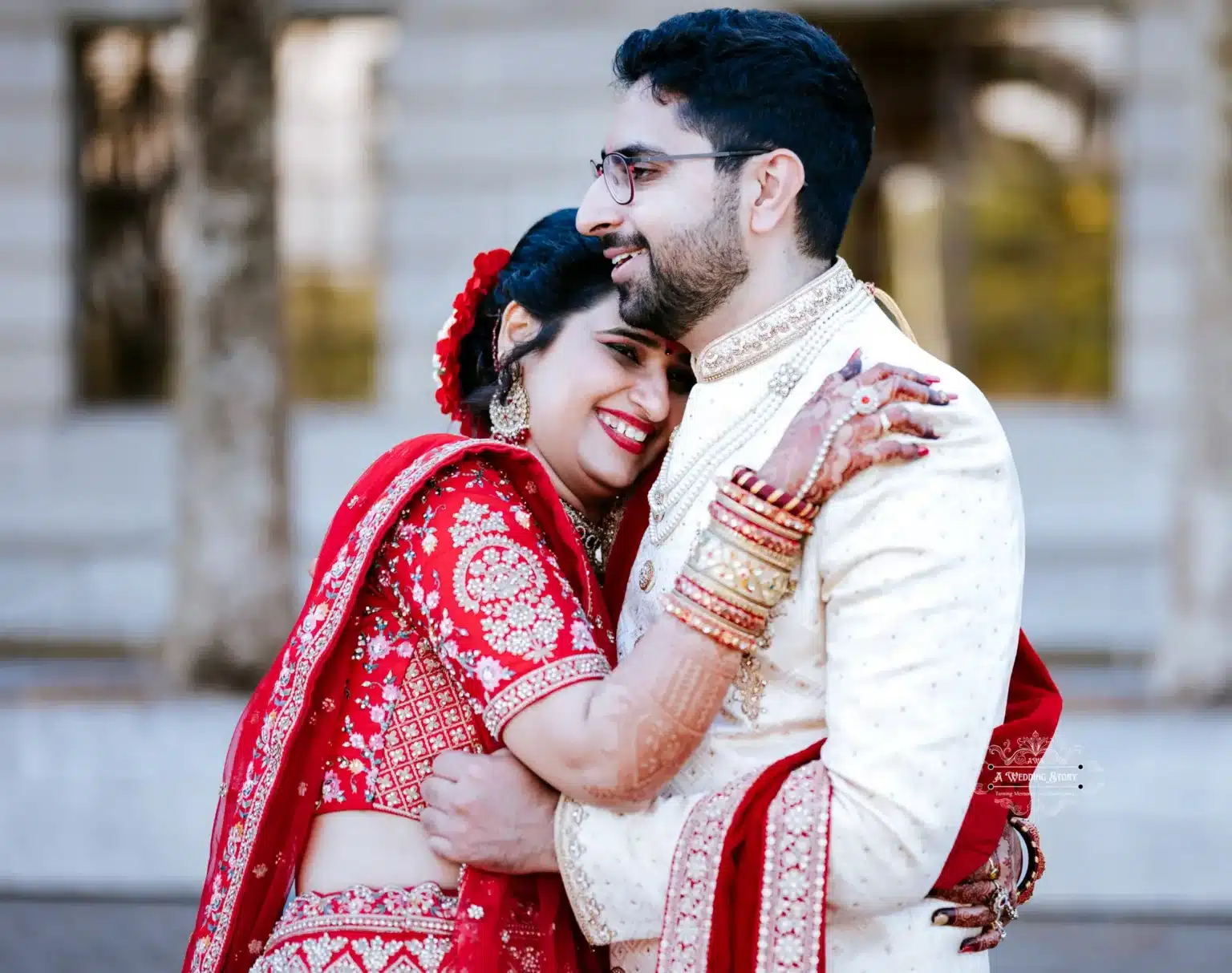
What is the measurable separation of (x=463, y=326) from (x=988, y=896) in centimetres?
127

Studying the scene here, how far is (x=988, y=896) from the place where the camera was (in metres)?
2.14

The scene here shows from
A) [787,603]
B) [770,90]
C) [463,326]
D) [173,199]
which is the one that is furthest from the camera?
[173,199]

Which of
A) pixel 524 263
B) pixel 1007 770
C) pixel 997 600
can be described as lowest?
pixel 1007 770

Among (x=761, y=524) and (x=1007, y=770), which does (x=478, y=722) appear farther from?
(x=1007, y=770)

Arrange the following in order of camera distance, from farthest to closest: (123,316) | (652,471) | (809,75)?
(123,316) < (652,471) < (809,75)

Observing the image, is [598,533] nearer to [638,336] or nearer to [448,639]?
[638,336]

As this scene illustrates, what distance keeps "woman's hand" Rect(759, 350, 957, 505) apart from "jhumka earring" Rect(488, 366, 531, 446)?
68 cm

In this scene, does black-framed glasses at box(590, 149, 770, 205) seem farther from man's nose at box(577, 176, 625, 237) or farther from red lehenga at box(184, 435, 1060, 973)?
red lehenga at box(184, 435, 1060, 973)

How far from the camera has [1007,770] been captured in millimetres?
2193

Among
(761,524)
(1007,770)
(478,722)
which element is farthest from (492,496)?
(1007,770)

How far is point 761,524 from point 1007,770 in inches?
21.9

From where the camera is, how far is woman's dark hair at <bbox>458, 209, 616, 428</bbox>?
2527 mm

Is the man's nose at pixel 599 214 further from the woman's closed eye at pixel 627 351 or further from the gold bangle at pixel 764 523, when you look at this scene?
the gold bangle at pixel 764 523

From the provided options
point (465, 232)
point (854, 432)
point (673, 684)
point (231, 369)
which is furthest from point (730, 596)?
point (465, 232)
